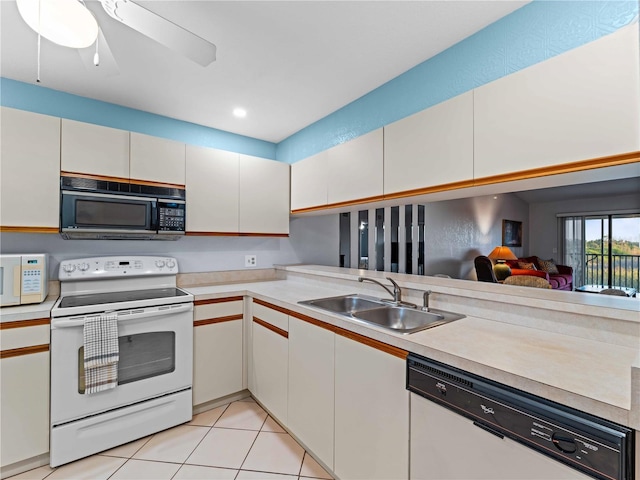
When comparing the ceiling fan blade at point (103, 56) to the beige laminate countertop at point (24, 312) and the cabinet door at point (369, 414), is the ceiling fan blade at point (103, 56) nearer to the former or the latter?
the beige laminate countertop at point (24, 312)

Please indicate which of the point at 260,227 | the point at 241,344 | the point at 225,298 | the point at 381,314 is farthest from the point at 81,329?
the point at 381,314

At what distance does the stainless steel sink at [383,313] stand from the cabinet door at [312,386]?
0.57 feet

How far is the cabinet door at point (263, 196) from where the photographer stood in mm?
2736

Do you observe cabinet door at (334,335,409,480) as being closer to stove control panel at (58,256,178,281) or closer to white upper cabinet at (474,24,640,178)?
white upper cabinet at (474,24,640,178)

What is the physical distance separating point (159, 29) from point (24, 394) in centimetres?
201

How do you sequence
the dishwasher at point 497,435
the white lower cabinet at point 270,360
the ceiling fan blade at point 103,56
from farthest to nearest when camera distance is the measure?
the white lower cabinet at point 270,360 → the ceiling fan blade at point 103,56 → the dishwasher at point 497,435

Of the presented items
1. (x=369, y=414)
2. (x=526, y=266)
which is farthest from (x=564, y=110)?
(x=369, y=414)

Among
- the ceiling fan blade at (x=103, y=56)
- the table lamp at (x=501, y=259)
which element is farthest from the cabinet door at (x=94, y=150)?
the table lamp at (x=501, y=259)

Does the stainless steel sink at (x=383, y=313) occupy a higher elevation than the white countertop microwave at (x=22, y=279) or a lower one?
lower

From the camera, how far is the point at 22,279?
1.76 m

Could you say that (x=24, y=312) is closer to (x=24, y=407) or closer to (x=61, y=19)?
(x=24, y=407)

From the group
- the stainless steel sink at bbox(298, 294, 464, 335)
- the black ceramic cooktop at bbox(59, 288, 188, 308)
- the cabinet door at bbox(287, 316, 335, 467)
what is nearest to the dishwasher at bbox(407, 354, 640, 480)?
the stainless steel sink at bbox(298, 294, 464, 335)

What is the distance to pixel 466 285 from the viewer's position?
5.60 ft

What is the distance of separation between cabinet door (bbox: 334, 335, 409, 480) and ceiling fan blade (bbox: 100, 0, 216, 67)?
5.05 feet
